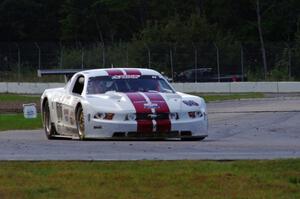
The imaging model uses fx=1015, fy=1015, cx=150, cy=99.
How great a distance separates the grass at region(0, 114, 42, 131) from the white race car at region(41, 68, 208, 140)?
6187 millimetres

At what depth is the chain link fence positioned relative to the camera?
54.2m

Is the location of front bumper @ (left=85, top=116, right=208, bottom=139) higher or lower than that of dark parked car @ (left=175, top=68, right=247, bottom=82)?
higher

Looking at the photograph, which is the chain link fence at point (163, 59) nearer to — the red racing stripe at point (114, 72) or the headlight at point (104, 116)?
the red racing stripe at point (114, 72)

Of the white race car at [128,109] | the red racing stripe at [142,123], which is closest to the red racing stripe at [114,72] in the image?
the white race car at [128,109]

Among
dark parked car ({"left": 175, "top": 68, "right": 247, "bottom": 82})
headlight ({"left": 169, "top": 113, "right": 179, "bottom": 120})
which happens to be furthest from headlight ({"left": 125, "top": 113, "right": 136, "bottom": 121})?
dark parked car ({"left": 175, "top": 68, "right": 247, "bottom": 82})

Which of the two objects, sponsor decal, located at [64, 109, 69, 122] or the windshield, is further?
sponsor decal, located at [64, 109, 69, 122]

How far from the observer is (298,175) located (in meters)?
10.2

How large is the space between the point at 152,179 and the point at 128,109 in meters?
6.92

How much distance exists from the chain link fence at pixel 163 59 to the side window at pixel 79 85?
3501 cm

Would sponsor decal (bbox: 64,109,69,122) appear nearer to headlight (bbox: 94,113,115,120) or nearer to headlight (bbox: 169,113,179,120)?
headlight (bbox: 94,113,115,120)

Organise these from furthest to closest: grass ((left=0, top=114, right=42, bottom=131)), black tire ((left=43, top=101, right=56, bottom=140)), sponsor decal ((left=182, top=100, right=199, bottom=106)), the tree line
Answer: the tree line
grass ((left=0, top=114, right=42, bottom=131))
black tire ((left=43, top=101, right=56, bottom=140))
sponsor decal ((left=182, top=100, right=199, bottom=106))

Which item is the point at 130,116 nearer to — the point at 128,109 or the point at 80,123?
the point at 128,109

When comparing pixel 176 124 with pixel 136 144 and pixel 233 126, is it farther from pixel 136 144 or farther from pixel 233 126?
pixel 233 126

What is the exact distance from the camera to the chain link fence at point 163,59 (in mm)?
54156
